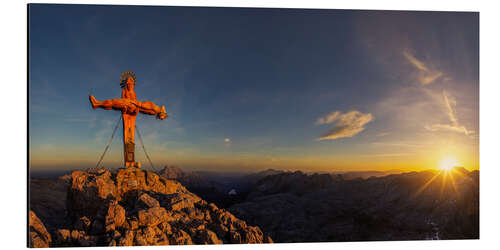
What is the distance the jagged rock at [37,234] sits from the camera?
6.20 meters

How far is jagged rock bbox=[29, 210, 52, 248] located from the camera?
6.20 meters

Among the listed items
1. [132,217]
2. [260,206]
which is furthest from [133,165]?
[260,206]

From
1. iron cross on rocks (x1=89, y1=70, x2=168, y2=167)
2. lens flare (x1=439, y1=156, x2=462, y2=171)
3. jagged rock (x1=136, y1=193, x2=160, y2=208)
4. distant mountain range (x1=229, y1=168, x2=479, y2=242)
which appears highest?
iron cross on rocks (x1=89, y1=70, x2=168, y2=167)

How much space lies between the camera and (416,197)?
9117 mm

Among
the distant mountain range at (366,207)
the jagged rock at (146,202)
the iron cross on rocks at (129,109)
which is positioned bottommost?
the distant mountain range at (366,207)

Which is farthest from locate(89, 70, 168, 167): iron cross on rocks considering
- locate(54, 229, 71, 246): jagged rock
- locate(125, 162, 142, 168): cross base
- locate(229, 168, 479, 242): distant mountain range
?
locate(229, 168, 479, 242): distant mountain range

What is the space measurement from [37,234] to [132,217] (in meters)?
2.08

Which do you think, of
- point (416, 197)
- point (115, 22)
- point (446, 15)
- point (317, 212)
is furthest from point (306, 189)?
point (115, 22)

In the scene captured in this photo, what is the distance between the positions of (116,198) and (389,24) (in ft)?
28.4

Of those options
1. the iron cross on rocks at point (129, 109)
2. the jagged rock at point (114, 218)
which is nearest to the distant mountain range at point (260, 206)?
the jagged rock at point (114, 218)

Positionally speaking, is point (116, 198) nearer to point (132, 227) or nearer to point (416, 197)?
point (132, 227)

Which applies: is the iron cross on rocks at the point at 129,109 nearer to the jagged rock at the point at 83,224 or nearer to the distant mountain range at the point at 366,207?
the jagged rock at the point at 83,224

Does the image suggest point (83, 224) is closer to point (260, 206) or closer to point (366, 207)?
point (260, 206)

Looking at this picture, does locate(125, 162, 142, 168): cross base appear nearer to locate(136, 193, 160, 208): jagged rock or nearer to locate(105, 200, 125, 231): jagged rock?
locate(136, 193, 160, 208): jagged rock
